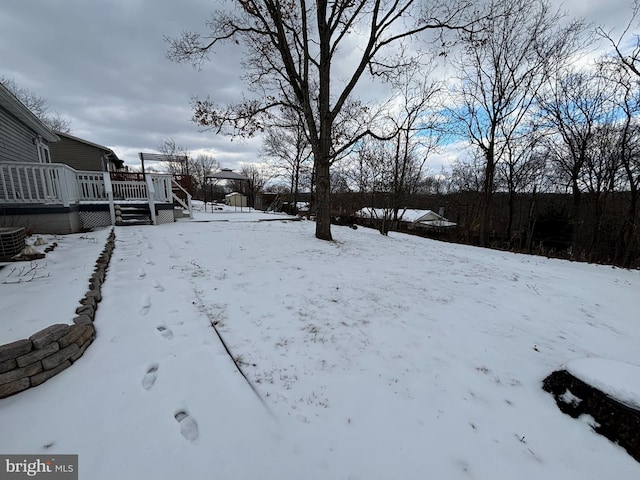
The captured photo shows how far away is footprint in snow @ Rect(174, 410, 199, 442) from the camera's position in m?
1.42

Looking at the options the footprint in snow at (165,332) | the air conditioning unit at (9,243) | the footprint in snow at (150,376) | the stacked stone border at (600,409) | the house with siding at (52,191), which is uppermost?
the house with siding at (52,191)

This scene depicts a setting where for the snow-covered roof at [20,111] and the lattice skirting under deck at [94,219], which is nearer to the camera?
the snow-covered roof at [20,111]

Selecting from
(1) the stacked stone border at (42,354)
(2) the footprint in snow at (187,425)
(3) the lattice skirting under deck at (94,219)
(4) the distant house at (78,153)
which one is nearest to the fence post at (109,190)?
(3) the lattice skirting under deck at (94,219)

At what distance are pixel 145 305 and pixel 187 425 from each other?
1.72 meters

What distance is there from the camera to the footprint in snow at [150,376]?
1.73 meters

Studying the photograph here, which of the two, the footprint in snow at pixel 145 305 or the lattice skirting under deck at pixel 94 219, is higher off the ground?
the lattice skirting under deck at pixel 94 219

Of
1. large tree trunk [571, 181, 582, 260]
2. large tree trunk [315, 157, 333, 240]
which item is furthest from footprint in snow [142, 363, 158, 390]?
large tree trunk [571, 181, 582, 260]

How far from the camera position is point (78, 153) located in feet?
45.8

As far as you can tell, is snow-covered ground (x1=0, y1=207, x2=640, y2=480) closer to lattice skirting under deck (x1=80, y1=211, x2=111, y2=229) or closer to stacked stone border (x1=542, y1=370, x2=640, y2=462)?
stacked stone border (x1=542, y1=370, x2=640, y2=462)

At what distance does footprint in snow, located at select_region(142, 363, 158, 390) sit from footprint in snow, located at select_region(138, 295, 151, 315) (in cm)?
91

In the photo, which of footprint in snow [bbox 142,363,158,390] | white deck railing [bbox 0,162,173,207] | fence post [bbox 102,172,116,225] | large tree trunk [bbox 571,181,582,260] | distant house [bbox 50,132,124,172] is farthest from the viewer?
large tree trunk [bbox 571,181,582,260]

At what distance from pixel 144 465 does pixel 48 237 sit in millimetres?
6139

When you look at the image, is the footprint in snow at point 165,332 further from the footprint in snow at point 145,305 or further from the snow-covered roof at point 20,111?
the snow-covered roof at point 20,111

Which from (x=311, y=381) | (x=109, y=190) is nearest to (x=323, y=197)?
(x=311, y=381)
